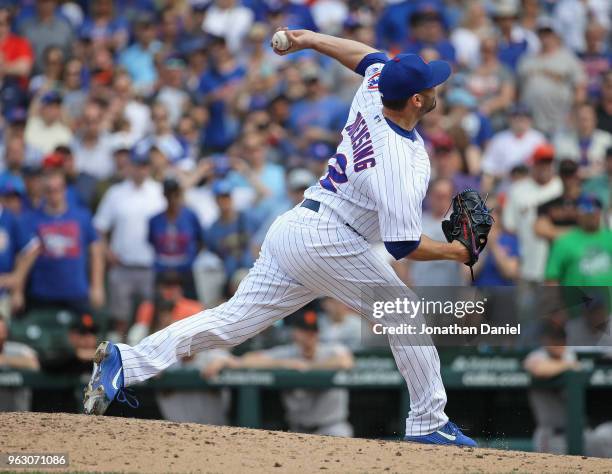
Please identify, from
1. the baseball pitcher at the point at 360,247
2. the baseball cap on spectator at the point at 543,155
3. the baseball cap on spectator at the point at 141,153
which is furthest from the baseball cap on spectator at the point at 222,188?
the baseball pitcher at the point at 360,247

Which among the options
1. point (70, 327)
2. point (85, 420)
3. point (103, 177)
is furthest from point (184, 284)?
point (85, 420)

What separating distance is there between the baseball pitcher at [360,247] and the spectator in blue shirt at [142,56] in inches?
260

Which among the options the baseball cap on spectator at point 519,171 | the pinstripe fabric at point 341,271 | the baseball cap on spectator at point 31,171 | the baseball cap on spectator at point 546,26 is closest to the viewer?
the pinstripe fabric at point 341,271

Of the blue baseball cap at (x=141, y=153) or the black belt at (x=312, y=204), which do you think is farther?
the blue baseball cap at (x=141, y=153)

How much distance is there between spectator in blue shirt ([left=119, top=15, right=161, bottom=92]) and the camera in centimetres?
1228

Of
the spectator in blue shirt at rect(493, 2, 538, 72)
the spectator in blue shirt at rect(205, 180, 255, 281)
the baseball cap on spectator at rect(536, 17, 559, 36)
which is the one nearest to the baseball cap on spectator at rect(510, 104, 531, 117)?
the spectator in blue shirt at rect(493, 2, 538, 72)

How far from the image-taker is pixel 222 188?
10.0m

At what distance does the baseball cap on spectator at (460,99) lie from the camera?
11211 millimetres

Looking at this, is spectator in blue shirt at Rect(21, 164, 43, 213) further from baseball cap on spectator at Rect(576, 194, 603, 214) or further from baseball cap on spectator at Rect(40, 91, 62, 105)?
baseball cap on spectator at Rect(576, 194, 603, 214)

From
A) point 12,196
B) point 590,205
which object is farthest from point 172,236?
point 590,205

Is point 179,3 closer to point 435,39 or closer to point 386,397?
point 435,39

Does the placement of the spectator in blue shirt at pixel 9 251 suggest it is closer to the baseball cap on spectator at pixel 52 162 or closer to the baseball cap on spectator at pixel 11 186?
the baseball cap on spectator at pixel 11 186

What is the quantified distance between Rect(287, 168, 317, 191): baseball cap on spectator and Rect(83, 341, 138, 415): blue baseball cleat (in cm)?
409

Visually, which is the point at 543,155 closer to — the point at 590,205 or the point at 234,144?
the point at 590,205
